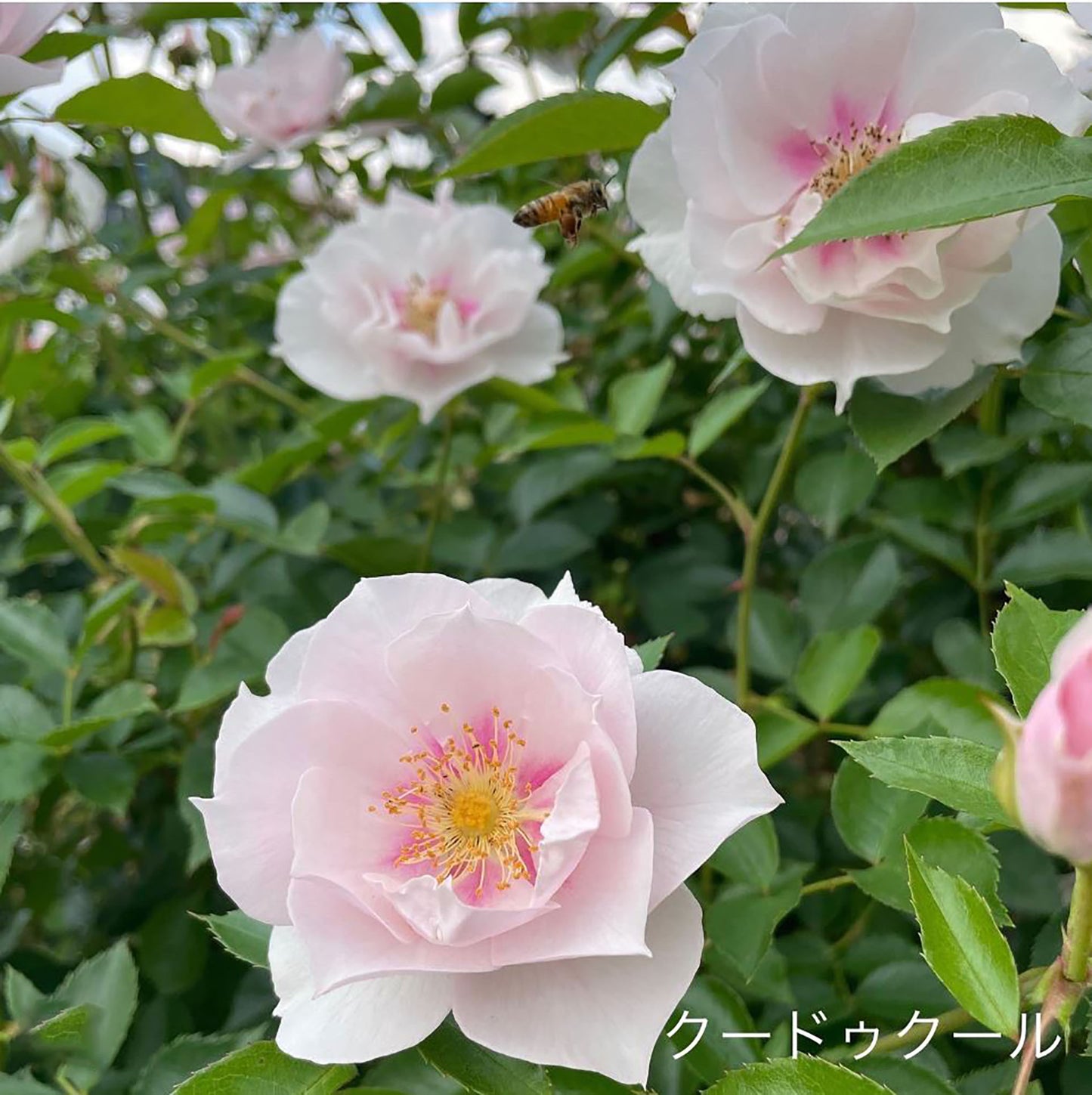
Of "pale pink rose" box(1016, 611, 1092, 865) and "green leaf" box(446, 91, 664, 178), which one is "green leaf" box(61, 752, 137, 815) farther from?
"pale pink rose" box(1016, 611, 1092, 865)

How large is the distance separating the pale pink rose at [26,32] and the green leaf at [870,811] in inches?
23.3

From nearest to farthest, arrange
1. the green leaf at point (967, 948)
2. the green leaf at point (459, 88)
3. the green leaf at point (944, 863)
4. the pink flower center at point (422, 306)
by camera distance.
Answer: the green leaf at point (967, 948), the green leaf at point (944, 863), the pink flower center at point (422, 306), the green leaf at point (459, 88)

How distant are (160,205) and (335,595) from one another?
937mm

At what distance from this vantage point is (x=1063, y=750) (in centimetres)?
32

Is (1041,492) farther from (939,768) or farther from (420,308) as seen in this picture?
(420,308)

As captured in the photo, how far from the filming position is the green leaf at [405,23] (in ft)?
4.17

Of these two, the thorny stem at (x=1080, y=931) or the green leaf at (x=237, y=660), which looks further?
the green leaf at (x=237, y=660)

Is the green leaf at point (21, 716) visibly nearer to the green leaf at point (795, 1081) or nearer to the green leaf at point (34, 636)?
the green leaf at point (34, 636)

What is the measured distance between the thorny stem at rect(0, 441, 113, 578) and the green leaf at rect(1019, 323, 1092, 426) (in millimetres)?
756

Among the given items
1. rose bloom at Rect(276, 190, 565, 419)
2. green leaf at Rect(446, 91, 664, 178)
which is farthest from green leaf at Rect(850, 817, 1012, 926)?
rose bloom at Rect(276, 190, 565, 419)

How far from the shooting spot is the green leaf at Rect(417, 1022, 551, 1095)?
1.50 feet

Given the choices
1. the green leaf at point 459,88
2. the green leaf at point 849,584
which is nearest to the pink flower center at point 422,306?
the green leaf at point 459,88

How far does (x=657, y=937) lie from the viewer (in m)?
0.46

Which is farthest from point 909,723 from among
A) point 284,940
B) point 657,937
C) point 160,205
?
point 160,205
